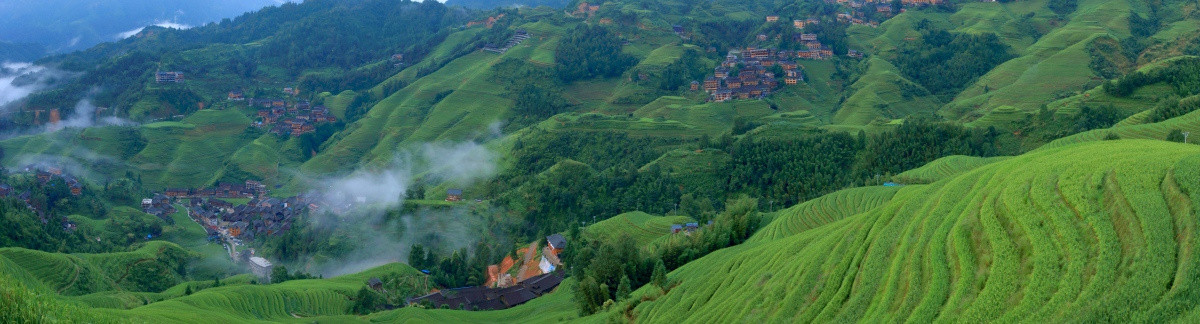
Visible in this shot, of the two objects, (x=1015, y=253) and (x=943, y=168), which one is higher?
(x=1015, y=253)

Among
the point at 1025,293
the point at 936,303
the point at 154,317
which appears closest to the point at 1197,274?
the point at 1025,293

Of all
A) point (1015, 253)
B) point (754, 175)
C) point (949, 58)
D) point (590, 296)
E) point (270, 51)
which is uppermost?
point (1015, 253)

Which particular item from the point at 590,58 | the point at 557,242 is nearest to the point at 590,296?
the point at 557,242

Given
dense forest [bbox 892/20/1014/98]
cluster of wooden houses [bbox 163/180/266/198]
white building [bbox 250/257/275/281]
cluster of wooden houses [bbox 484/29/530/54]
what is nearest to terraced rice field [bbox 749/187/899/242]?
white building [bbox 250/257/275/281]

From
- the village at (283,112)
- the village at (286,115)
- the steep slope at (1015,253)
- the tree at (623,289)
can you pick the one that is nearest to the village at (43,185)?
the village at (283,112)

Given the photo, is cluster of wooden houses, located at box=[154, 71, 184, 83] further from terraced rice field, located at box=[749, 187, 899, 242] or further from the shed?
terraced rice field, located at box=[749, 187, 899, 242]

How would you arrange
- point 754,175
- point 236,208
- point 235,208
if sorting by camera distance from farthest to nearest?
1. point 235,208
2. point 236,208
3. point 754,175

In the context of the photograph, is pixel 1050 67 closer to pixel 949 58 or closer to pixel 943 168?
pixel 949 58
